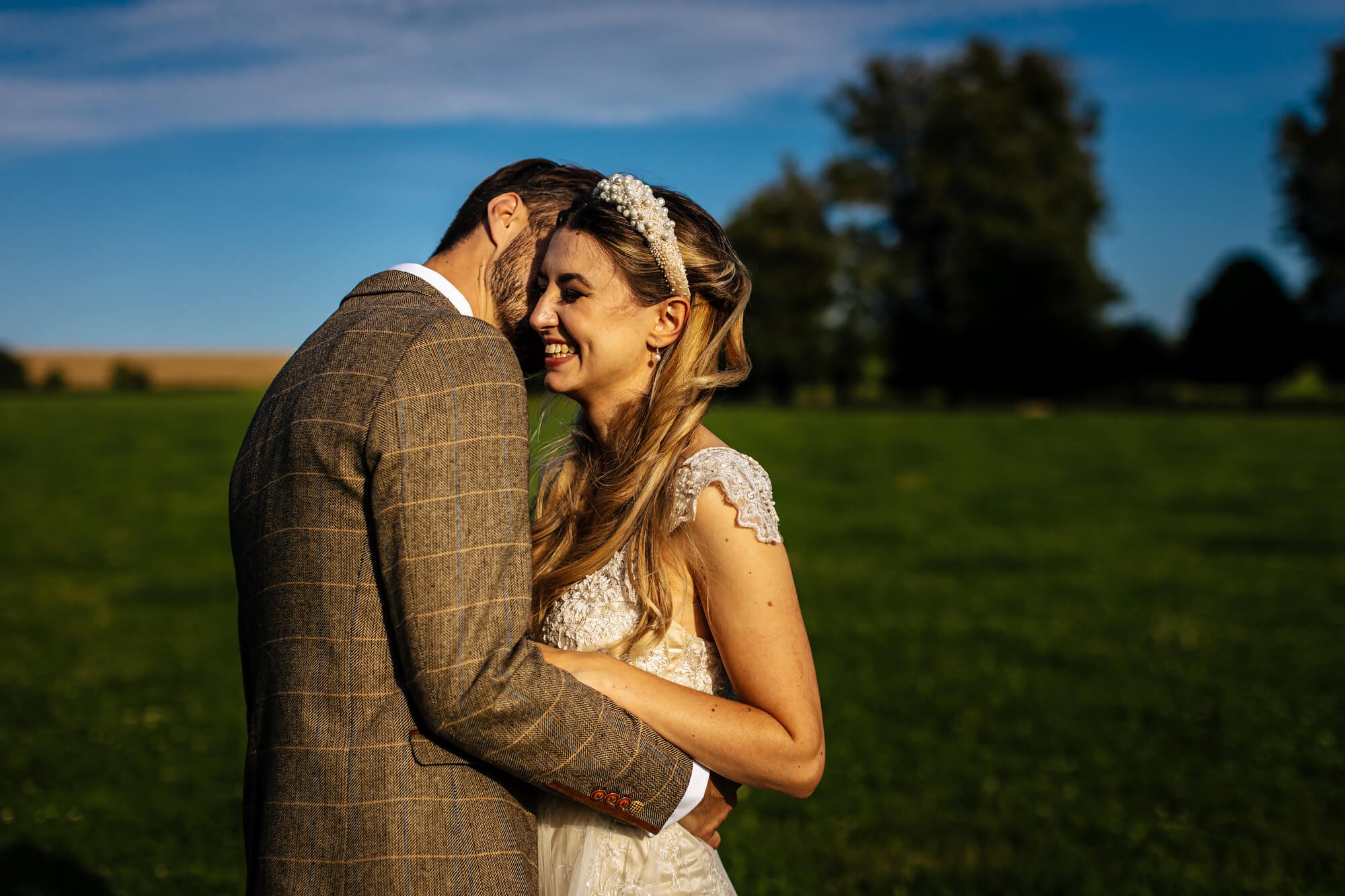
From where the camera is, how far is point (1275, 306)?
6256 centimetres

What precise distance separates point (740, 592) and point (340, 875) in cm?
116

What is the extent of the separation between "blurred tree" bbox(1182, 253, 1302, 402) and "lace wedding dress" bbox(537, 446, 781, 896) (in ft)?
221

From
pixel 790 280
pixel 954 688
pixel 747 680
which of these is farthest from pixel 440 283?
pixel 790 280

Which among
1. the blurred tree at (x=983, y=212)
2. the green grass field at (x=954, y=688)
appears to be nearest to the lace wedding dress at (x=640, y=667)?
the green grass field at (x=954, y=688)

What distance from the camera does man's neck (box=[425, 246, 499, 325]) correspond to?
2951 mm

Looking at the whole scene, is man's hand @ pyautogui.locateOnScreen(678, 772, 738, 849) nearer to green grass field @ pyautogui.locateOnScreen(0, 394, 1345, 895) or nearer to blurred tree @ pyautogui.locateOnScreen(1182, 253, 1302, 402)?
green grass field @ pyautogui.locateOnScreen(0, 394, 1345, 895)

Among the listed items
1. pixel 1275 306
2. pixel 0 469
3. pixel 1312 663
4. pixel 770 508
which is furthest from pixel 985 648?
pixel 1275 306

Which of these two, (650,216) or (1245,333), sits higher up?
(1245,333)

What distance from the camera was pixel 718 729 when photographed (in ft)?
8.73

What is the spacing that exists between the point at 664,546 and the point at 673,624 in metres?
0.23

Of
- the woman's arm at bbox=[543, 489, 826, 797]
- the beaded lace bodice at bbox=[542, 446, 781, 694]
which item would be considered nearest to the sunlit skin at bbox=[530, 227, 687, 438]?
the beaded lace bodice at bbox=[542, 446, 781, 694]

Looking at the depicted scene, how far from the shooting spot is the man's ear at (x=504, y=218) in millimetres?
3062

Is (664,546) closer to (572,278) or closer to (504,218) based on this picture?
(572,278)

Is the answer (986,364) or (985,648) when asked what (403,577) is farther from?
(986,364)
